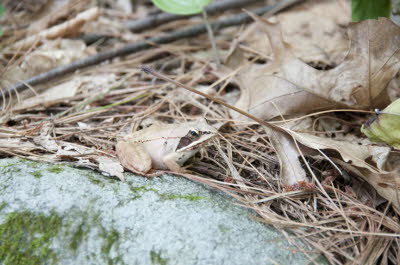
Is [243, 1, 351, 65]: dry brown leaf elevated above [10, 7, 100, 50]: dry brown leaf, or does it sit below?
below

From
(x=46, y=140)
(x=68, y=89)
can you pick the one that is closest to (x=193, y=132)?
(x=46, y=140)

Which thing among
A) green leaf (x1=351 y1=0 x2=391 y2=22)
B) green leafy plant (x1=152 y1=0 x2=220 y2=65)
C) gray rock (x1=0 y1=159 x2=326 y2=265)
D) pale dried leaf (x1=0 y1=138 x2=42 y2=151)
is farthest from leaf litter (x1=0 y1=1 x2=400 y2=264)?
green leafy plant (x1=152 y1=0 x2=220 y2=65)

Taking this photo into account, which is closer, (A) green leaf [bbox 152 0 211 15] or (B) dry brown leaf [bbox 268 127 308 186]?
(B) dry brown leaf [bbox 268 127 308 186]

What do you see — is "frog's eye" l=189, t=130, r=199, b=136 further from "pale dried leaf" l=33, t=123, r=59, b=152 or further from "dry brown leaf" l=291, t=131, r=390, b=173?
"pale dried leaf" l=33, t=123, r=59, b=152

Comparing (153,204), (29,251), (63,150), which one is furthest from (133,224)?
(63,150)

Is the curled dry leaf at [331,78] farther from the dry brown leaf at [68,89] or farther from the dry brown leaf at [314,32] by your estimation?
the dry brown leaf at [68,89]

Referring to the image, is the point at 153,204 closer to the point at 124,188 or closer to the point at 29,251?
the point at 124,188

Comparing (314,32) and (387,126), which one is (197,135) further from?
(314,32)
